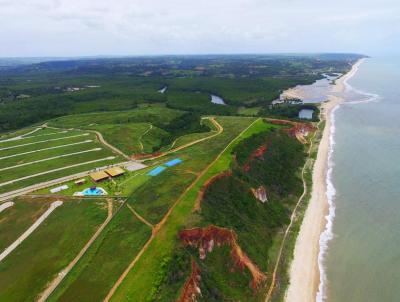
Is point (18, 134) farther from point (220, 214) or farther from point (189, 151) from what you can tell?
point (220, 214)

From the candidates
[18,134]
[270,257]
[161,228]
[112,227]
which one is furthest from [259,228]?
[18,134]

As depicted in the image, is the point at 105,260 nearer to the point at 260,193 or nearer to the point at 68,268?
the point at 68,268

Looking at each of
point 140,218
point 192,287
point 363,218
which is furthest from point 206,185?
point 363,218

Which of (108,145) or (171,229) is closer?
(171,229)

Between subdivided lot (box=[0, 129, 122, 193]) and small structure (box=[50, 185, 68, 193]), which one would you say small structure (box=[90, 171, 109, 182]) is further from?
subdivided lot (box=[0, 129, 122, 193])

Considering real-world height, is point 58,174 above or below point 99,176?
below

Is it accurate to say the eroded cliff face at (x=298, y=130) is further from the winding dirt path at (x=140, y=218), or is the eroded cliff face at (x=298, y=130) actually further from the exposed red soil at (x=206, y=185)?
the winding dirt path at (x=140, y=218)
